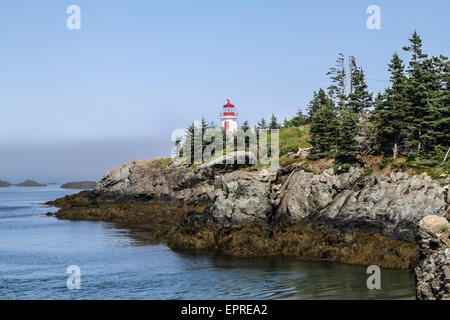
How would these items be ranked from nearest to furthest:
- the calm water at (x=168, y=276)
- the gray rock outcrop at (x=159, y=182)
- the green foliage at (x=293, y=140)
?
the calm water at (x=168, y=276) → the green foliage at (x=293, y=140) → the gray rock outcrop at (x=159, y=182)

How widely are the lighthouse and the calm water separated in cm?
2759

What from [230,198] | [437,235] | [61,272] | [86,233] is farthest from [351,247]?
[86,233]

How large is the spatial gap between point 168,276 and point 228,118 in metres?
38.5

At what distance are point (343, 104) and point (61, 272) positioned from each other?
43.6m

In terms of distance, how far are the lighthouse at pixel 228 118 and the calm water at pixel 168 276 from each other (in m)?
27.6

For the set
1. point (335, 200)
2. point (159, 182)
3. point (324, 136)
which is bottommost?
point (335, 200)

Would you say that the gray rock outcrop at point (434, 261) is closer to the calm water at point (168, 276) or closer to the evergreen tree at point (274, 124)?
the calm water at point (168, 276)

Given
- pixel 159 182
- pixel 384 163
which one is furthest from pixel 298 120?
pixel 384 163

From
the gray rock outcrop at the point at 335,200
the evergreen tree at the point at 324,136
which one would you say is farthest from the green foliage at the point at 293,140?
the gray rock outcrop at the point at 335,200

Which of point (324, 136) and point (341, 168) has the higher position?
point (324, 136)

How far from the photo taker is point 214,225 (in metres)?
34.0

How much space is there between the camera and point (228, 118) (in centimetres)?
5897

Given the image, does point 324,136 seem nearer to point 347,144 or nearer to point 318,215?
point 347,144

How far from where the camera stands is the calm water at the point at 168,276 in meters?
19.2
